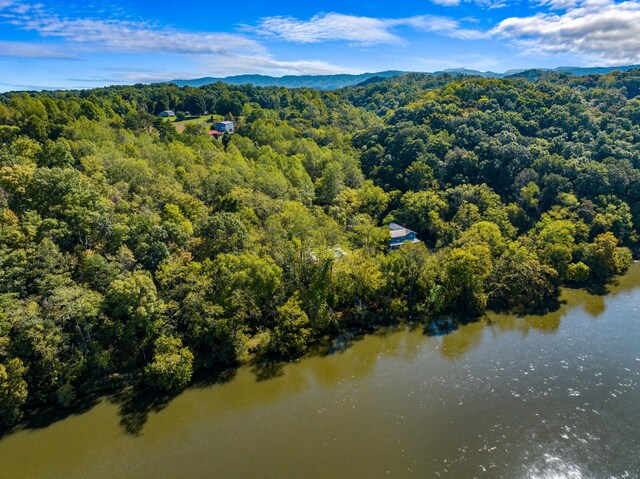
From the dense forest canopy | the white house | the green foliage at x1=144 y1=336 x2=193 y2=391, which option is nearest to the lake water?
the green foliage at x1=144 y1=336 x2=193 y2=391

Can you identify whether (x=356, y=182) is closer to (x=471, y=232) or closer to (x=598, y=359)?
(x=471, y=232)

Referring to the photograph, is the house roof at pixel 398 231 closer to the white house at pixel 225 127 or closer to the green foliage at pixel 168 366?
the green foliage at pixel 168 366

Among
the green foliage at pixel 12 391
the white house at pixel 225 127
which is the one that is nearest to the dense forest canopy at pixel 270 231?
the green foliage at pixel 12 391

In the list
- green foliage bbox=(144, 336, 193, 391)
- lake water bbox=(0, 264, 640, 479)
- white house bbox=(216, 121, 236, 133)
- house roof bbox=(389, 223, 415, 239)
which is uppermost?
white house bbox=(216, 121, 236, 133)

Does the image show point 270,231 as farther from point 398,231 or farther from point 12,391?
point 12,391

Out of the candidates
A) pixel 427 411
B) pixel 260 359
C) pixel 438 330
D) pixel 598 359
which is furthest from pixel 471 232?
pixel 260 359

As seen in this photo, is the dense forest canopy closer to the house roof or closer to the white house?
the house roof
